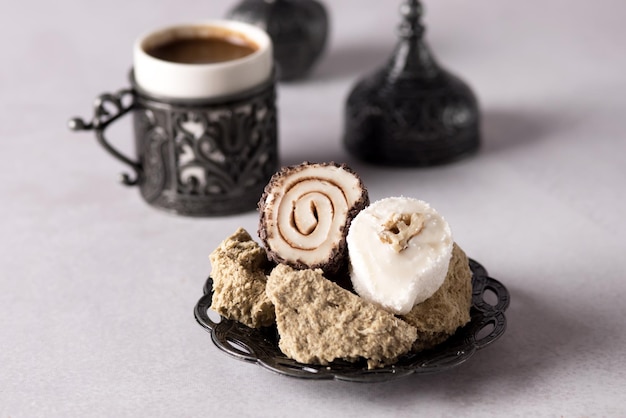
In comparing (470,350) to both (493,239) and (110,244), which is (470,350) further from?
(110,244)

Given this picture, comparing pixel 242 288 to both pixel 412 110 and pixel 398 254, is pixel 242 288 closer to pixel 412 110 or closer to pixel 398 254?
pixel 398 254

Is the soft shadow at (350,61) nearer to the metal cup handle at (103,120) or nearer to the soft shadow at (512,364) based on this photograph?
the metal cup handle at (103,120)

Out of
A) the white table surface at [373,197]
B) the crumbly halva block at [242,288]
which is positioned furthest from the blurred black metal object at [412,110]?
the crumbly halva block at [242,288]

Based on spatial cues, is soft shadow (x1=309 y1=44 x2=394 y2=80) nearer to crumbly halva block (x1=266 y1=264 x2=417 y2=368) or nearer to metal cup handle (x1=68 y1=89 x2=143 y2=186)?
metal cup handle (x1=68 y1=89 x2=143 y2=186)

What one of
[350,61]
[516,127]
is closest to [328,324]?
[516,127]

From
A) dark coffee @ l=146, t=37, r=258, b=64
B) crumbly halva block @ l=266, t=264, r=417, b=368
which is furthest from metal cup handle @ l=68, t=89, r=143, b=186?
crumbly halva block @ l=266, t=264, r=417, b=368
